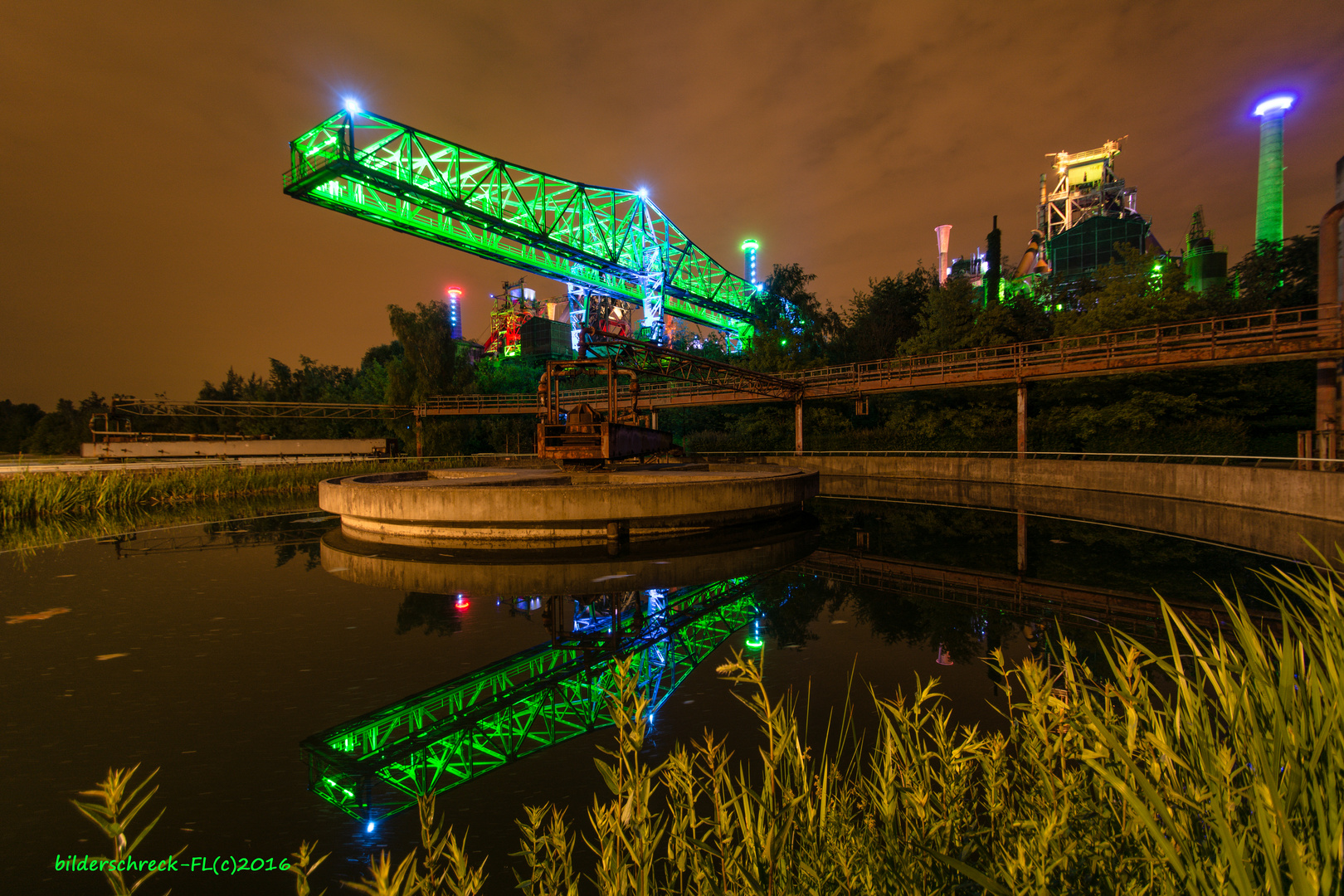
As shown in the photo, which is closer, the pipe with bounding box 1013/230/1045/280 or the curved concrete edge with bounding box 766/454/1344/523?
the curved concrete edge with bounding box 766/454/1344/523

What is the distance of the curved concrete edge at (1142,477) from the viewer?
47.2 feet

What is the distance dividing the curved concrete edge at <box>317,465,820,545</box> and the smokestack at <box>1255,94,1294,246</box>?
126m

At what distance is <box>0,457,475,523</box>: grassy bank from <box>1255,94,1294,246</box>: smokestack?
13141 cm

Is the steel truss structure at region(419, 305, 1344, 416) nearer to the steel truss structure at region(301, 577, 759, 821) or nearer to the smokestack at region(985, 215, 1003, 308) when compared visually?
the smokestack at region(985, 215, 1003, 308)

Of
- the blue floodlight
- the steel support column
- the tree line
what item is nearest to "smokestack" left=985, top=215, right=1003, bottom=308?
the tree line

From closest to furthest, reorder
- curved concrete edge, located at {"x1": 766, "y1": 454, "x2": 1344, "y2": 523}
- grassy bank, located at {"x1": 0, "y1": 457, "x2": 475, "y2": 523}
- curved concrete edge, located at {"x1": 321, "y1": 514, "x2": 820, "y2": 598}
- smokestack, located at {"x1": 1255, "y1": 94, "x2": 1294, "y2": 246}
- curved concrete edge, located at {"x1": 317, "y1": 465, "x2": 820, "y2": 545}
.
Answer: curved concrete edge, located at {"x1": 321, "y1": 514, "x2": 820, "y2": 598} → curved concrete edge, located at {"x1": 317, "y1": 465, "x2": 820, "y2": 545} → curved concrete edge, located at {"x1": 766, "y1": 454, "x2": 1344, "y2": 523} → grassy bank, located at {"x1": 0, "y1": 457, "x2": 475, "y2": 523} → smokestack, located at {"x1": 1255, "y1": 94, "x2": 1294, "y2": 246}

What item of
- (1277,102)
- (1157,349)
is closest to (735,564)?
(1157,349)

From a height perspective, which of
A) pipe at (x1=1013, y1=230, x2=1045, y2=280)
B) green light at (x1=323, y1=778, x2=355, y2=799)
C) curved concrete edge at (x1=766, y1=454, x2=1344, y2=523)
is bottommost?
green light at (x1=323, y1=778, x2=355, y2=799)

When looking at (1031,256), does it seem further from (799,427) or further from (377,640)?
(377,640)

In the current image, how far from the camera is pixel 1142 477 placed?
787 inches

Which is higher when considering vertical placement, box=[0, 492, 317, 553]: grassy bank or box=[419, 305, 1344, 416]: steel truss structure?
box=[419, 305, 1344, 416]: steel truss structure

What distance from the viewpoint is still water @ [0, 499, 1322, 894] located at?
12.0 feet

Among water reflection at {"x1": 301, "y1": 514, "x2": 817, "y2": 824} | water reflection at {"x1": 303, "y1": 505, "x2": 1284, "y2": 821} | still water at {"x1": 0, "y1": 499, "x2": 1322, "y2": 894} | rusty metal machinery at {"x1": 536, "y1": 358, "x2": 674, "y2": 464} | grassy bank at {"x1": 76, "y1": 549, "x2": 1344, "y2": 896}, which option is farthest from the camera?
rusty metal machinery at {"x1": 536, "y1": 358, "x2": 674, "y2": 464}

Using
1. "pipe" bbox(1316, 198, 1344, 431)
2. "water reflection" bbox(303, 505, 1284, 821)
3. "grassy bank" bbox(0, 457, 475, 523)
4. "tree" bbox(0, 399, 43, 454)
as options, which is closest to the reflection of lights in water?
"water reflection" bbox(303, 505, 1284, 821)
